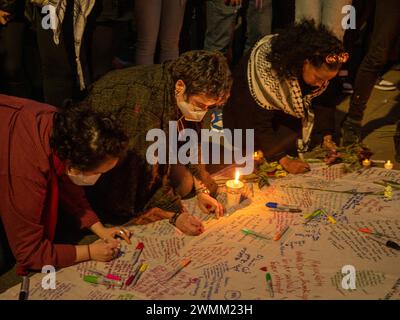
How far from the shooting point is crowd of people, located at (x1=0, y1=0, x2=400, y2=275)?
187cm

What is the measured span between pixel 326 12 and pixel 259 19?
0.78 meters

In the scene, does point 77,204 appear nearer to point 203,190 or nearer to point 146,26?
point 203,190

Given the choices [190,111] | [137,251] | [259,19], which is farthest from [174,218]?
[259,19]

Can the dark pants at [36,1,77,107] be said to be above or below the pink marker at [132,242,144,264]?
above

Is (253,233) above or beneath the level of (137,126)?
beneath

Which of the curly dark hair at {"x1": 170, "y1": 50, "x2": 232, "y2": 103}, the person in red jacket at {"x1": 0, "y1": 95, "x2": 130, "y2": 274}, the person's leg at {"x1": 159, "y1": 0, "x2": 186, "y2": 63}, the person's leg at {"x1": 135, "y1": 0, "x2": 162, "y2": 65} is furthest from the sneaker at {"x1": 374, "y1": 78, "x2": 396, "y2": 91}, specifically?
the person in red jacket at {"x1": 0, "y1": 95, "x2": 130, "y2": 274}

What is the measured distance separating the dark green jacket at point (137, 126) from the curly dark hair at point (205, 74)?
10 centimetres

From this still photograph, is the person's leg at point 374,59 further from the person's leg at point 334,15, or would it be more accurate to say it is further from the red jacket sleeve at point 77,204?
the red jacket sleeve at point 77,204

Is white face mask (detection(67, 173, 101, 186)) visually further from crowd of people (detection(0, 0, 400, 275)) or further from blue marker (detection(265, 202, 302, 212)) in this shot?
blue marker (detection(265, 202, 302, 212))

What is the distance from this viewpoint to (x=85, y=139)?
5.90 ft

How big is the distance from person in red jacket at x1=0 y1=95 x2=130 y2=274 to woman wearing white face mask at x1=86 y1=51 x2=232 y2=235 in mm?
389

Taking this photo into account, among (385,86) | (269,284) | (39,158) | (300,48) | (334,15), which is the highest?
(334,15)
